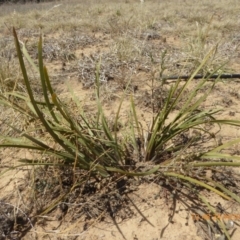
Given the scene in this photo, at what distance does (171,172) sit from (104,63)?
171cm

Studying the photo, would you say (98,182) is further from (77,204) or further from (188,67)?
(188,67)

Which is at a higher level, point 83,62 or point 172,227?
point 83,62

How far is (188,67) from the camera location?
262cm

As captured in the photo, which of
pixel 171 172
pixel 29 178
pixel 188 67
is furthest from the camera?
pixel 188 67

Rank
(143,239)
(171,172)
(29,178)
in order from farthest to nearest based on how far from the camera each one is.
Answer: (29,178), (171,172), (143,239)

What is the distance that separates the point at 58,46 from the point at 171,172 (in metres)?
2.58

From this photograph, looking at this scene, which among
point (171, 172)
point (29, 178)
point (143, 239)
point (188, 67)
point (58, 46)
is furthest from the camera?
point (58, 46)

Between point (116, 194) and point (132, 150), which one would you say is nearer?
point (116, 194)

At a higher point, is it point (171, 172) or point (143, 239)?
point (171, 172)

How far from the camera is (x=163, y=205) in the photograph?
3.81 ft

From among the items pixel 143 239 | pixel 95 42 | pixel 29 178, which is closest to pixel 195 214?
pixel 143 239

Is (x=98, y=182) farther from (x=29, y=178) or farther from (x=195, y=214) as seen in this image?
(x=195, y=214)

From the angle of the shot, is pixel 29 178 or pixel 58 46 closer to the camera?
pixel 29 178

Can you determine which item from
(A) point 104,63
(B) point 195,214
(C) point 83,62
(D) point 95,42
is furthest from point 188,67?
(B) point 195,214
